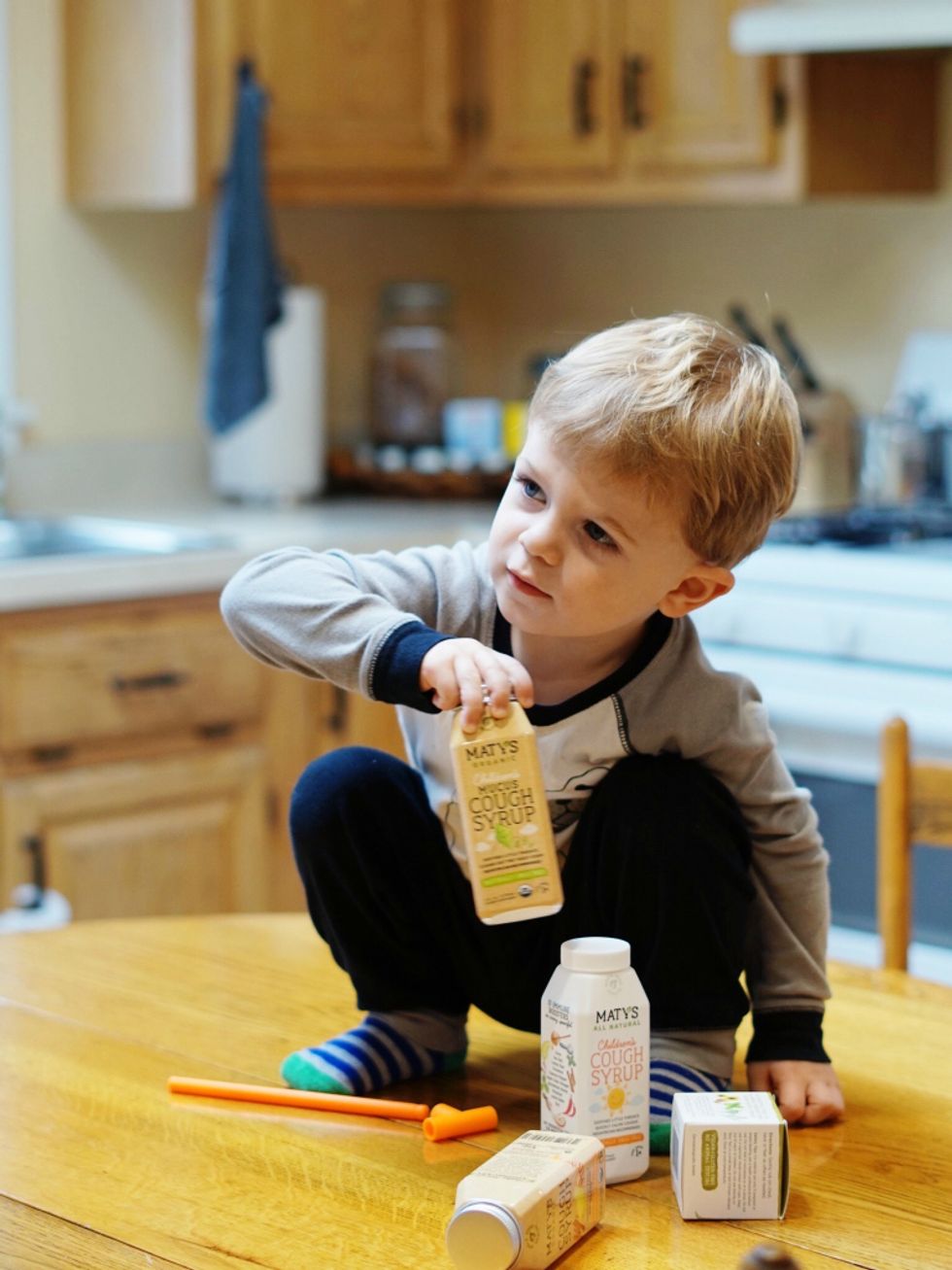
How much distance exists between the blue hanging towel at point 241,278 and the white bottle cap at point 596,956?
205 cm

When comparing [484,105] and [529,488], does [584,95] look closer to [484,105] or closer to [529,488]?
[484,105]

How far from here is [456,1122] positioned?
40.3 inches

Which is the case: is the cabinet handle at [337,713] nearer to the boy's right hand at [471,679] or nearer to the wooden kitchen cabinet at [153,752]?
the wooden kitchen cabinet at [153,752]

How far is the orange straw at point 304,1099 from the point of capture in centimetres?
106

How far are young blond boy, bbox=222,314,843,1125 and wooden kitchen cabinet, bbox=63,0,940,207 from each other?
1.90 m

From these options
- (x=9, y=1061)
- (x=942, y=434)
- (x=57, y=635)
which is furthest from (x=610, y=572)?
(x=942, y=434)

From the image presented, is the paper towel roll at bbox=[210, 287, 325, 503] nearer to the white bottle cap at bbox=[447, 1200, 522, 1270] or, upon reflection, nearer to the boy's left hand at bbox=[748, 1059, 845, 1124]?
the boy's left hand at bbox=[748, 1059, 845, 1124]

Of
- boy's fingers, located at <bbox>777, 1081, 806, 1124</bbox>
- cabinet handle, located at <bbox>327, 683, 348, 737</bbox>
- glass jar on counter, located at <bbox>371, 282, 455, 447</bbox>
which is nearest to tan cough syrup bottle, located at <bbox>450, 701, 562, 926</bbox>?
boy's fingers, located at <bbox>777, 1081, 806, 1124</bbox>

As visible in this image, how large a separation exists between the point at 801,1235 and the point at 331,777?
1.29ft

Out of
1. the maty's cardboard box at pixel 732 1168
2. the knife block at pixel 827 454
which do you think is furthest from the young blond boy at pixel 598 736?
the knife block at pixel 827 454

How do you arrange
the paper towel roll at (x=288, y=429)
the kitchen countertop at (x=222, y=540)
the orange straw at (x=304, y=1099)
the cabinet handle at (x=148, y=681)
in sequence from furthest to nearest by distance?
1. the paper towel roll at (x=288, y=429)
2. the cabinet handle at (x=148, y=681)
3. the kitchen countertop at (x=222, y=540)
4. the orange straw at (x=304, y=1099)

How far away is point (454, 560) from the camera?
1.19 meters

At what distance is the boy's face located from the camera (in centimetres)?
103

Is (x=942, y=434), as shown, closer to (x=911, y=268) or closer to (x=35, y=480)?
(x=911, y=268)
